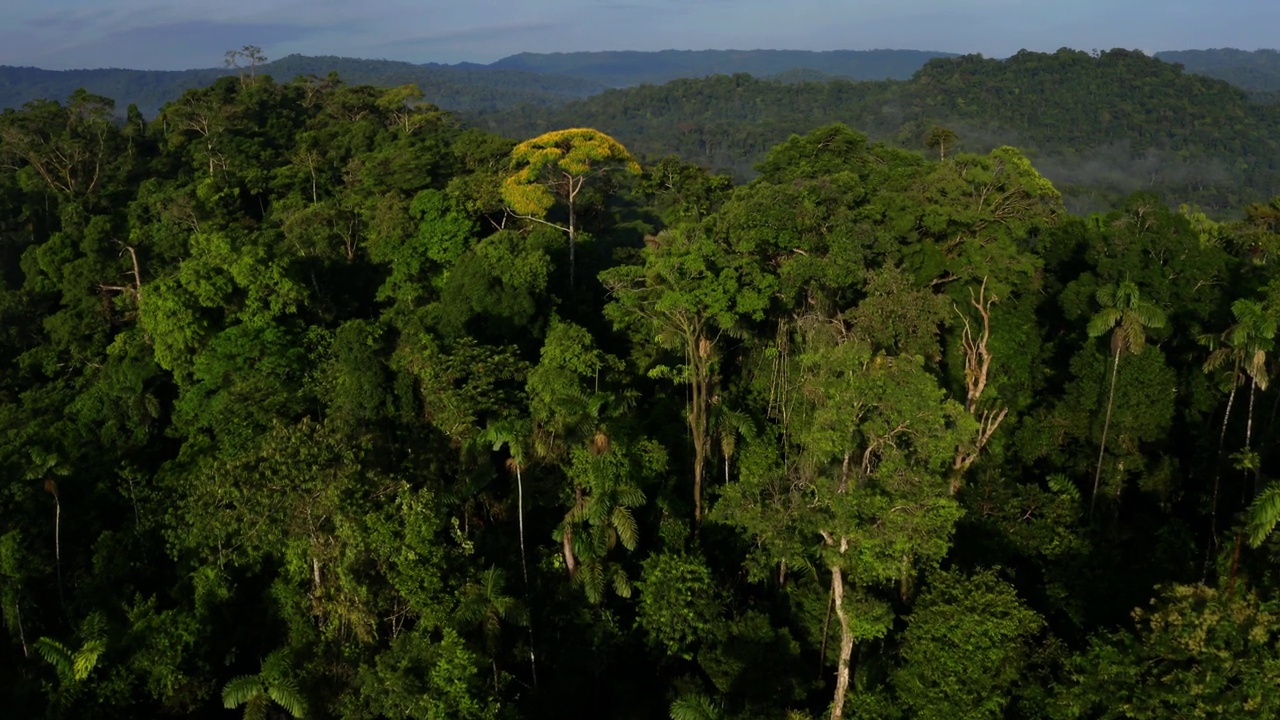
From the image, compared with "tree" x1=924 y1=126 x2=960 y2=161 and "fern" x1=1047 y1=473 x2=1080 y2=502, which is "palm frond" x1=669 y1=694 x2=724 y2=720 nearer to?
"fern" x1=1047 y1=473 x2=1080 y2=502

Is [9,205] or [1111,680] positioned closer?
[1111,680]

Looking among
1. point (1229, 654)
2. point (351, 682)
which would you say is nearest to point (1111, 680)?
point (1229, 654)

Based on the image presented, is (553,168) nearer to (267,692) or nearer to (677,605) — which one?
(677,605)

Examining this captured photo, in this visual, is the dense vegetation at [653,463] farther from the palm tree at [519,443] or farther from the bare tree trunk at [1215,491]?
the bare tree trunk at [1215,491]

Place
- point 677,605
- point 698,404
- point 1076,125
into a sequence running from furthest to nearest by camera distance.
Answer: point 1076,125
point 698,404
point 677,605

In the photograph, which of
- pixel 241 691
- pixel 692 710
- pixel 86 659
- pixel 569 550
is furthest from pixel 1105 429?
pixel 86 659

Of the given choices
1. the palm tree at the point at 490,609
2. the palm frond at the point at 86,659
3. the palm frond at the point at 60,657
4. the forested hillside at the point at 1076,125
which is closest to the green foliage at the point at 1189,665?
the palm tree at the point at 490,609

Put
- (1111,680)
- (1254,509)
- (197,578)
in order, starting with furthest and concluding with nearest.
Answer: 1. (197,578)
2. (1254,509)
3. (1111,680)

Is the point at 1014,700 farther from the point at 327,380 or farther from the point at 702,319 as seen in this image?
the point at 327,380
